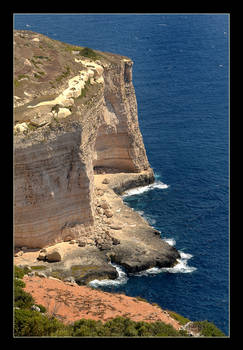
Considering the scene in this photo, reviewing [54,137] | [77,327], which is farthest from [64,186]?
[77,327]

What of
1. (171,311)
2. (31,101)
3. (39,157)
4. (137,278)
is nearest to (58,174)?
(39,157)

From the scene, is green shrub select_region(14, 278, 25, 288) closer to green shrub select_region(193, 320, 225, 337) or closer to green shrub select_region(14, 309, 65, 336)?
green shrub select_region(14, 309, 65, 336)

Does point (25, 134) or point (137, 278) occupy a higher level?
point (25, 134)

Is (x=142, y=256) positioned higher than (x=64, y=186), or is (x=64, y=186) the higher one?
(x=64, y=186)

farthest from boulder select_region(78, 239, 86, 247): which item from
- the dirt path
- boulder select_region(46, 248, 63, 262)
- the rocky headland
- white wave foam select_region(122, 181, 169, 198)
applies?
white wave foam select_region(122, 181, 169, 198)

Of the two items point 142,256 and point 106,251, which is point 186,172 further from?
point 106,251

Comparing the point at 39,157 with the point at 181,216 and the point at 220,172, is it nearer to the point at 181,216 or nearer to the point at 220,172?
the point at 181,216
